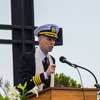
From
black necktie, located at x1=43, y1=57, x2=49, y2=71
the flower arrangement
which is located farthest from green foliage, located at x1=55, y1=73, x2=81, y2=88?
the flower arrangement

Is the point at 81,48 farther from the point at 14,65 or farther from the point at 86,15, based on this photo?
the point at 14,65

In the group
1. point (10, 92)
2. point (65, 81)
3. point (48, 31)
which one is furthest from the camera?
point (65, 81)

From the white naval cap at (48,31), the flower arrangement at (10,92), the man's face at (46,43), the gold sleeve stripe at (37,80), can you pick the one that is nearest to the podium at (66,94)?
the flower arrangement at (10,92)

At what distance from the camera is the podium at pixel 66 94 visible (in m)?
4.32

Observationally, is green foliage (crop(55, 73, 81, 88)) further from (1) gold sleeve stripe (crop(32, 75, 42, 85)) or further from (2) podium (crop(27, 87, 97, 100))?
(2) podium (crop(27, 87, 97, 100))

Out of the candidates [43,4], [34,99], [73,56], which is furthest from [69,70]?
[34,99]

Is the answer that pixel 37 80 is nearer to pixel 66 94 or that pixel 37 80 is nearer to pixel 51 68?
pixel 51 68

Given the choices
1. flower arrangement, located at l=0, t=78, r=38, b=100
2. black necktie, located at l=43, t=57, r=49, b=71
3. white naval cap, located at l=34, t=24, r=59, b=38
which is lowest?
flower arrangement, located at l=0, t=78, r=38, b=100

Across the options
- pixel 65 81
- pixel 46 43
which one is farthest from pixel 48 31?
pixel 65 81

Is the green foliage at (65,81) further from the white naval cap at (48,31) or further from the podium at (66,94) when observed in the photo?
the podium at (66,94)

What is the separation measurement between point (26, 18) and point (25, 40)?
0.27 m

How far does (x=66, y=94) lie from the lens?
14.4ft

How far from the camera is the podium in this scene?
4324mm

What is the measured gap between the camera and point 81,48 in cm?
813
